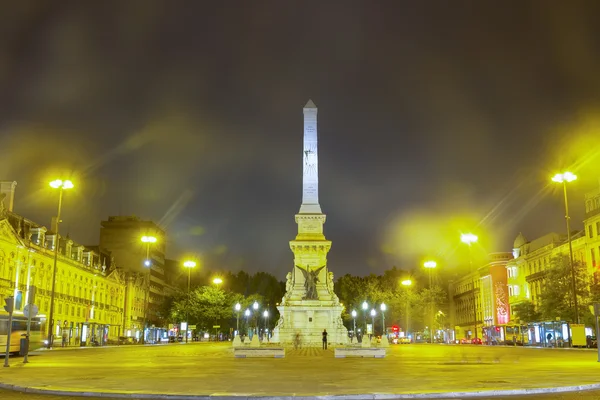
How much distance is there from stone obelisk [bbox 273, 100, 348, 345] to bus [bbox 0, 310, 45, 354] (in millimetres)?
29607

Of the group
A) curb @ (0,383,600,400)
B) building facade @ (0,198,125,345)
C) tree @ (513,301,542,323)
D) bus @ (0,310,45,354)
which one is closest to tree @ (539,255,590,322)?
tree @ (513,301,542,323)

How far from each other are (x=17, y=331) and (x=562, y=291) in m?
52.4

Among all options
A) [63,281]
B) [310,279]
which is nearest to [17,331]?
[310,279]

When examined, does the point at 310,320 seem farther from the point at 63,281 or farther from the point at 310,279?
the point at 63,281

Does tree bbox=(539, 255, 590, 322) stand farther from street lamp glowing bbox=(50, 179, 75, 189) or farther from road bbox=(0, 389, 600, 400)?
road bbox=(0, 389, 600, 400)

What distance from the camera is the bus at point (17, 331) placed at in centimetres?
3209

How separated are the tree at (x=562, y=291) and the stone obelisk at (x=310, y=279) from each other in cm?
2149

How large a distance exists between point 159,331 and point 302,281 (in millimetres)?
52412

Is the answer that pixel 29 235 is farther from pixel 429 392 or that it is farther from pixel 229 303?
pixel 429 392

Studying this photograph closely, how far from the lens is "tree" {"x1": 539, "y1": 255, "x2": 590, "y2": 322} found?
62.7 meters

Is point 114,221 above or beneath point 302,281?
above

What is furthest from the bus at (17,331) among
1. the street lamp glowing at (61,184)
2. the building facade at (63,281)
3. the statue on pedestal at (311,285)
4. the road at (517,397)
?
the statue on pedestal at (311,285)

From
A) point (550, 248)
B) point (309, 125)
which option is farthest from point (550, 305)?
point (309, 125)

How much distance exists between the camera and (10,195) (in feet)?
219
